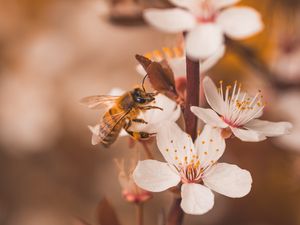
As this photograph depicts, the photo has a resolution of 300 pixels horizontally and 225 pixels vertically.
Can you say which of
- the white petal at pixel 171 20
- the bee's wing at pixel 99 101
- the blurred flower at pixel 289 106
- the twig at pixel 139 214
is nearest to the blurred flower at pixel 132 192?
the twig at pixel 139 214

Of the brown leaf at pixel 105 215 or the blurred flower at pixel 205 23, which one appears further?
the brown leaf at pixel 105 215

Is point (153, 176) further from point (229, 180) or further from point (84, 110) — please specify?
point (84, 110)

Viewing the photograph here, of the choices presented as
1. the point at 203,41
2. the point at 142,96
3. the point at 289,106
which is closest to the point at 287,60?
the point at 289,106

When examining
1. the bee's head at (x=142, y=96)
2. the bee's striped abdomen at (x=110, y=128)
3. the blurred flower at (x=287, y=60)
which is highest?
the bee's head at (x=142, y=96)

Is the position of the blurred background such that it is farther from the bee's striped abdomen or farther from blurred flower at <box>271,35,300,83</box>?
the bee's striped abdomen

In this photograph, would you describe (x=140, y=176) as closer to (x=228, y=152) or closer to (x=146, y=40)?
(x=228, y=152)

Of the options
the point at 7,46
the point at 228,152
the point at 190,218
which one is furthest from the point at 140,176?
the point at 7,46

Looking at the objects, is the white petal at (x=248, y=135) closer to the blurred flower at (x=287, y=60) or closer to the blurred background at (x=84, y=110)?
the blurred background at (x=84, y=110)
